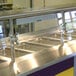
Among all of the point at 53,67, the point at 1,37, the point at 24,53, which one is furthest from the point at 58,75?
the point at 1,37

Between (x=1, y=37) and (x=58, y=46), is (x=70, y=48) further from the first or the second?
(x=1, y=37)

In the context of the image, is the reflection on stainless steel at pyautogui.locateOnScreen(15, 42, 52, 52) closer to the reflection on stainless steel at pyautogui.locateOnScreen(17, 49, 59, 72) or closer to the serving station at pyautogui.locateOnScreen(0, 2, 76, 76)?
the serving station at pyautogui.locateOnScreen(0, 2, 76, 76)

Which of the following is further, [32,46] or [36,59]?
[32,46]

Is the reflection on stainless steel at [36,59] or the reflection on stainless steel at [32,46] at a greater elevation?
the reflection on stainless steel at [32,46]

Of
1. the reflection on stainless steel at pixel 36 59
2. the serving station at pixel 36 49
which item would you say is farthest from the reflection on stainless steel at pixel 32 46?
the reflection on stainless steel at pixel 36 59

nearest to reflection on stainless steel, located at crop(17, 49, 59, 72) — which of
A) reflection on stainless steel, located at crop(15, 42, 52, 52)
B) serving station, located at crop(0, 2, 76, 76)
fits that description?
serving station, located at crop(0, 2, 76, 76)

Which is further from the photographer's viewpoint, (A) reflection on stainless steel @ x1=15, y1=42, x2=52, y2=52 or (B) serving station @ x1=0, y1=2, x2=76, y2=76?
(A) reflection on stainless steel @ x1=15, y1=42, x2=52, y2=52

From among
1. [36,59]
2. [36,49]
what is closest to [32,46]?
[36,49]

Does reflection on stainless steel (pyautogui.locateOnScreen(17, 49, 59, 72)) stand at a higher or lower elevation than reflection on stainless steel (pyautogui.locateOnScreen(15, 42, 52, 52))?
lower

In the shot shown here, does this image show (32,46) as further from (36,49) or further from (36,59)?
(36,59)

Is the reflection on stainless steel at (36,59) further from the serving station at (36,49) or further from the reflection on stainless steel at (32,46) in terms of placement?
the reflection on stainless steel at (32,46)

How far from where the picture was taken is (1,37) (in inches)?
73.3

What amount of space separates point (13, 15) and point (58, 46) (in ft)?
2.00

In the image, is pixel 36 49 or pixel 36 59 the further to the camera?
pixel 36 49
